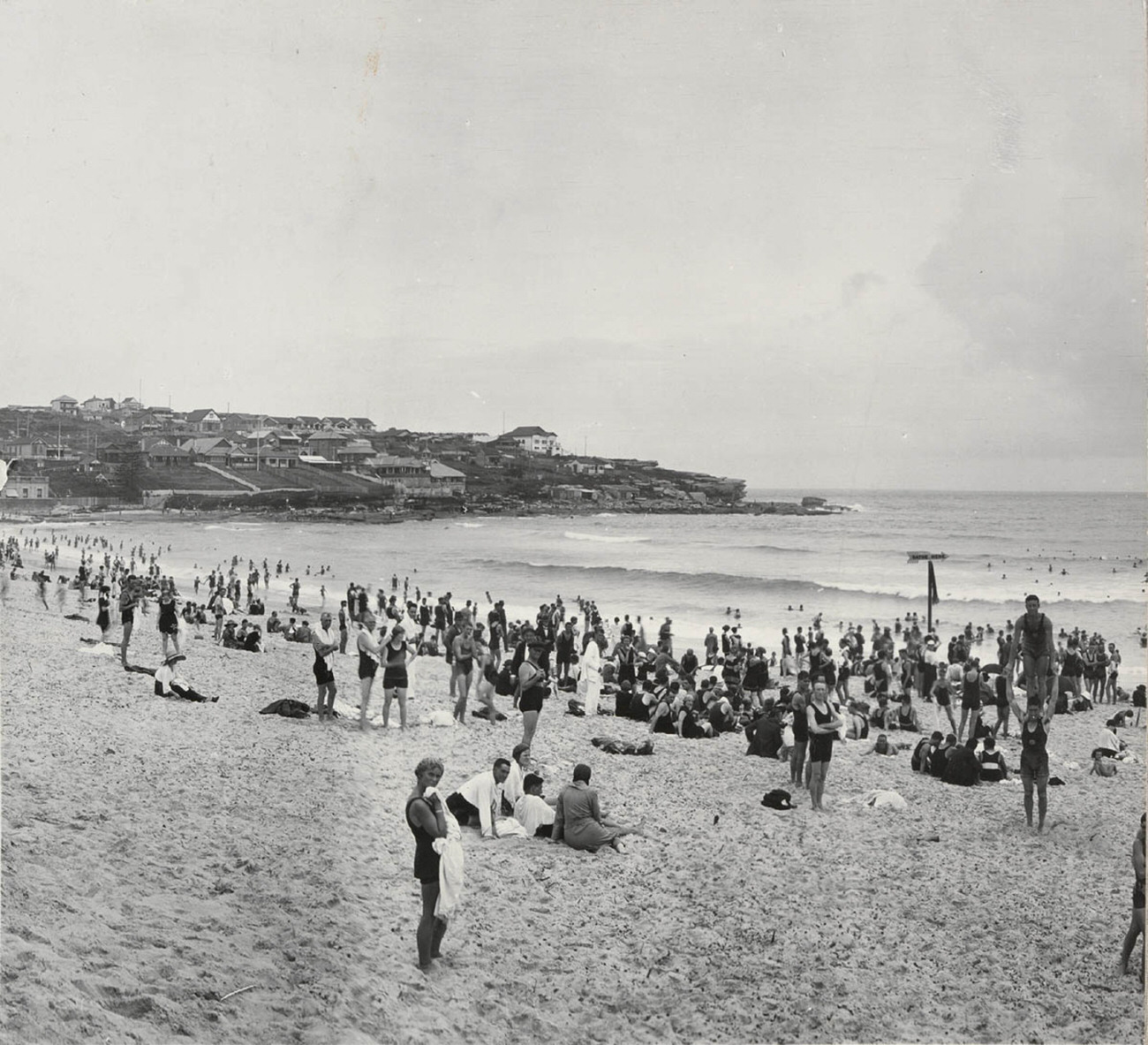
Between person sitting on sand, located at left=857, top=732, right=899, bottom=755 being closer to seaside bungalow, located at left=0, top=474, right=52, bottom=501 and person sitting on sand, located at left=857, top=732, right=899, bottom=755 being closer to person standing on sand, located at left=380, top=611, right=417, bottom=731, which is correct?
person standing on sand, located at left=380, top=611, right=417, bottom=731

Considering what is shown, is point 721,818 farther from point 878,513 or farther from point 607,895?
point 878,513

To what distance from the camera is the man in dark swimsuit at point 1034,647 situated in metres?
7.00

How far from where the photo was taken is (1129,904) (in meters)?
6.01

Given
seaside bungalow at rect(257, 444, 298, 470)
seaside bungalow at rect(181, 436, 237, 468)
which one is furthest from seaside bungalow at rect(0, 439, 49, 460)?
seaside bungalow at rect(257, 444, 298, 470)

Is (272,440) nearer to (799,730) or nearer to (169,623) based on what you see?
(169,623)

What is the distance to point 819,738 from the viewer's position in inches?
300

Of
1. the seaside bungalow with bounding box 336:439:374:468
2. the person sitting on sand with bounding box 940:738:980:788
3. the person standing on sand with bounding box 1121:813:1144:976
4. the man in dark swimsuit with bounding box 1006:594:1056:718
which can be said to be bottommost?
the person sitting on sand with bounding box 940:738:980:788

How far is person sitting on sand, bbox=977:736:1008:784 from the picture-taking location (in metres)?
9.00

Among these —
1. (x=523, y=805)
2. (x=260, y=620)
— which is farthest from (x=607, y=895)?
(x=260, y=620)

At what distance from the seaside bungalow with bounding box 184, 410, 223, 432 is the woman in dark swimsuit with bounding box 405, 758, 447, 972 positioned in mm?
25757

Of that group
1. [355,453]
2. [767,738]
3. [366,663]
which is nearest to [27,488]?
[355,453]

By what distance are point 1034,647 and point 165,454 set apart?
46299 mm

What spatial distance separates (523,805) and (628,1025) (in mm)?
2368

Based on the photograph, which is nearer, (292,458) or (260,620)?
(260,620)
